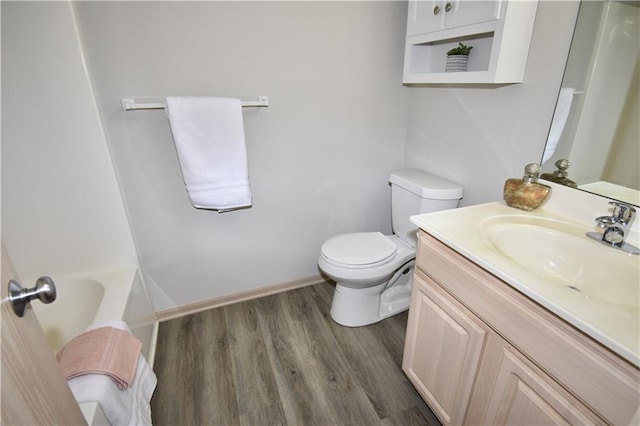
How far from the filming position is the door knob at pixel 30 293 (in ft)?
1.93

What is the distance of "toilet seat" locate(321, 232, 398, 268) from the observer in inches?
65.0

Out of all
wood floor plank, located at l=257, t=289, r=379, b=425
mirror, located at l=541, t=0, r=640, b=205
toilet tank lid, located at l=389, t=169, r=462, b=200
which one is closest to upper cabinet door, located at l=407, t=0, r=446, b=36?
mirror, located at l=541, t=0, r=640, b=205

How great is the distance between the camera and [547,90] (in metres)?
1.25

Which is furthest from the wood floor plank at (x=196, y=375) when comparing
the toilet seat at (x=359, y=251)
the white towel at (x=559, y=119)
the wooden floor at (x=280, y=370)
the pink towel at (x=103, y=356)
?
the white towel at (x=559, y=119)

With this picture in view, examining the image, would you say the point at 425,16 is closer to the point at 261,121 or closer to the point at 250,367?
the point at 261,121

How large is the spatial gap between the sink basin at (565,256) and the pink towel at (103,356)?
129 cm

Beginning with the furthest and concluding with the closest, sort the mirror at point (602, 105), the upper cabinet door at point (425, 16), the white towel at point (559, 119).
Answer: the upper cabinet door at point (425, 16)
the white towel at point (559, 119)
the mirror at point (602, 105)

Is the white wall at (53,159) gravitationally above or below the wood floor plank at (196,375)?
above

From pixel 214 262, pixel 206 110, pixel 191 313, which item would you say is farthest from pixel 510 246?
pixel 191 313

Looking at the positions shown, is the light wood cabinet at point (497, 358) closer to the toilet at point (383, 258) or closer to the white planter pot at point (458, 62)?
the toilet at point (383, 258)

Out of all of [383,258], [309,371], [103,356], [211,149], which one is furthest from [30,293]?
[383,258]

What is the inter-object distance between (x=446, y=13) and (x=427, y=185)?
79cm

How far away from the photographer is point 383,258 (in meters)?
1.68

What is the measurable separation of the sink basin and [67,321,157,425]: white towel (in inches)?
51.5
